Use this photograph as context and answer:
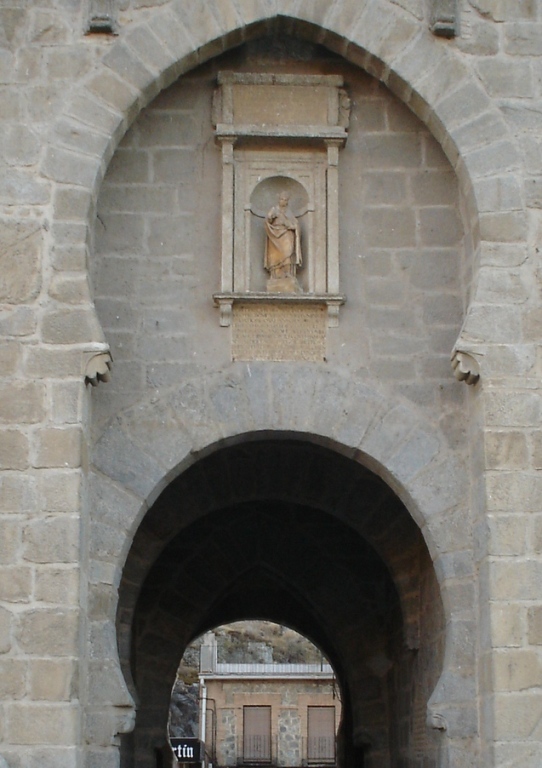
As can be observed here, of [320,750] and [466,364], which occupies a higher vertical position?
[466,364]

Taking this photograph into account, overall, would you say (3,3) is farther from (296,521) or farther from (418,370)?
(296,521)

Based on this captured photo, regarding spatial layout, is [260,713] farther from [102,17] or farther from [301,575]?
[102,17]

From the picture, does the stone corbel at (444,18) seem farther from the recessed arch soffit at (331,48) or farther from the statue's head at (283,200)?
the statue's head at (283,200)

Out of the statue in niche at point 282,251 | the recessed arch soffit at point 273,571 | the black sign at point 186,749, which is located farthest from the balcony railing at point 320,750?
the statue in niche at point 282,251

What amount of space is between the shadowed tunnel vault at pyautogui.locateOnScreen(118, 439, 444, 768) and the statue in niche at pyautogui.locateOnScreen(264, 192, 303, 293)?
7.63 ft

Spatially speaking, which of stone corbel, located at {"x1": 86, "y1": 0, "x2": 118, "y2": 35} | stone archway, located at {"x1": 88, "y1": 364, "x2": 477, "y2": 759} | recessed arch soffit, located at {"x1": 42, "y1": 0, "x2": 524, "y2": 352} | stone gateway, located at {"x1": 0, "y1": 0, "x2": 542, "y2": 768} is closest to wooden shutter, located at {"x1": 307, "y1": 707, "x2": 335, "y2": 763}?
stone gateway, located at {"x1": 0, "y1": 0, "x2": 542, "y2": 768}

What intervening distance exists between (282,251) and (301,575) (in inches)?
181

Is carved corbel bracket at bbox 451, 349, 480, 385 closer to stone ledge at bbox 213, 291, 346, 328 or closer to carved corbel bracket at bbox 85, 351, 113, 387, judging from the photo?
stone ledge at bbox 213, 291, 346, 328

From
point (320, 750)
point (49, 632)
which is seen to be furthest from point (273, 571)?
point (320, 750)

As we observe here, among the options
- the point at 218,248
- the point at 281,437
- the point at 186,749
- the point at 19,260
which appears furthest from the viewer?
the point at 186,749

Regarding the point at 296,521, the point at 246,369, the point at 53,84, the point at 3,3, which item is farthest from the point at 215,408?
the point at 296,521

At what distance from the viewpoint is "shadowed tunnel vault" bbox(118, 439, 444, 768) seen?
983 centimetres

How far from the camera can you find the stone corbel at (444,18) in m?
8.16

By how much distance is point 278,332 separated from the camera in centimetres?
824
